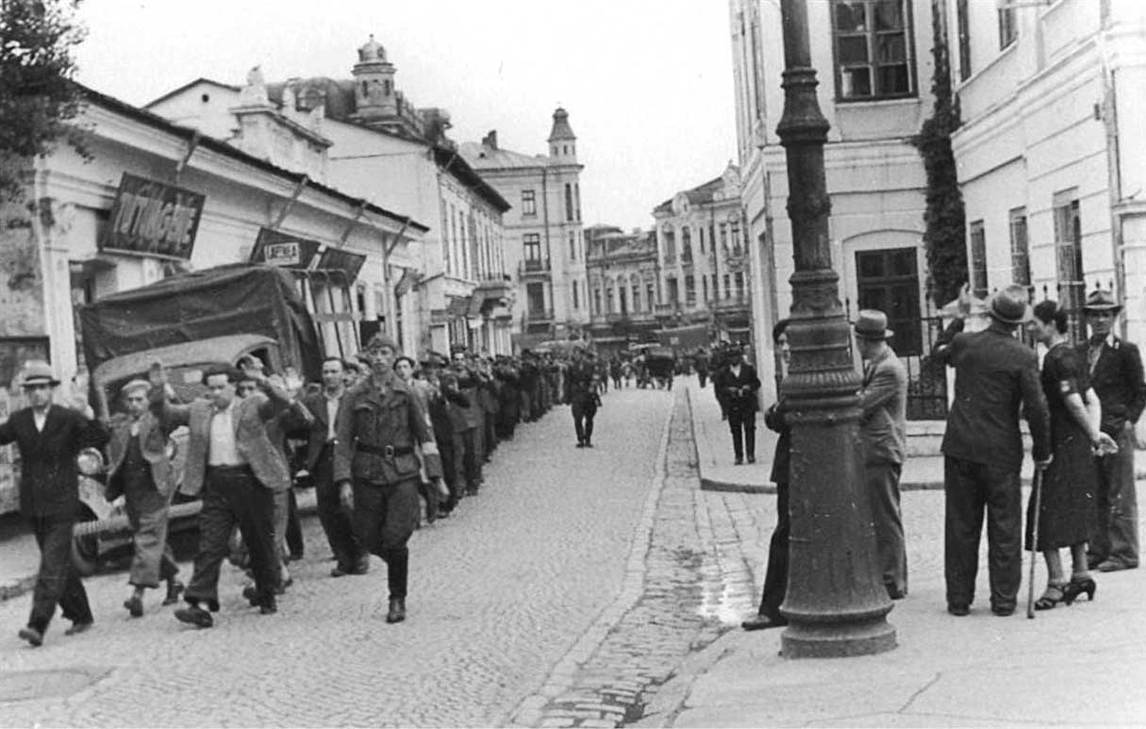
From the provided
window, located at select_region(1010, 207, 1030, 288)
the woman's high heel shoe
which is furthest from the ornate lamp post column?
window, located at select_region(1010, 207, 1030, 288)

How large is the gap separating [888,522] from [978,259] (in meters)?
14.8

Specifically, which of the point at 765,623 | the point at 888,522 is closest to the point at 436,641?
the point at 765,623

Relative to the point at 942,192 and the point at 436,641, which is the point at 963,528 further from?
the point at 942,192

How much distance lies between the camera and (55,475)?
976cm

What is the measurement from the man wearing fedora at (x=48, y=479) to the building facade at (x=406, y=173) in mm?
22646

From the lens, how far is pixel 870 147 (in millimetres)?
→ 25000

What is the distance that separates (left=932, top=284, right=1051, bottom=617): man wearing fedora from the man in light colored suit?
4.56 metres

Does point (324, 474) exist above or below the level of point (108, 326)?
below

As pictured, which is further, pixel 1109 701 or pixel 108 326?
pixel 108 326

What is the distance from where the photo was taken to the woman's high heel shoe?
855 cm

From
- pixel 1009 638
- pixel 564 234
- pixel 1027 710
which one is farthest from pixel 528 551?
pixel 564 234

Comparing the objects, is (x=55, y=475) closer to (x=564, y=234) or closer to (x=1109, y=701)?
(x=1109, y=701)

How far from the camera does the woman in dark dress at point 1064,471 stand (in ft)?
28.2

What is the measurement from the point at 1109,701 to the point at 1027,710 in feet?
1.03
